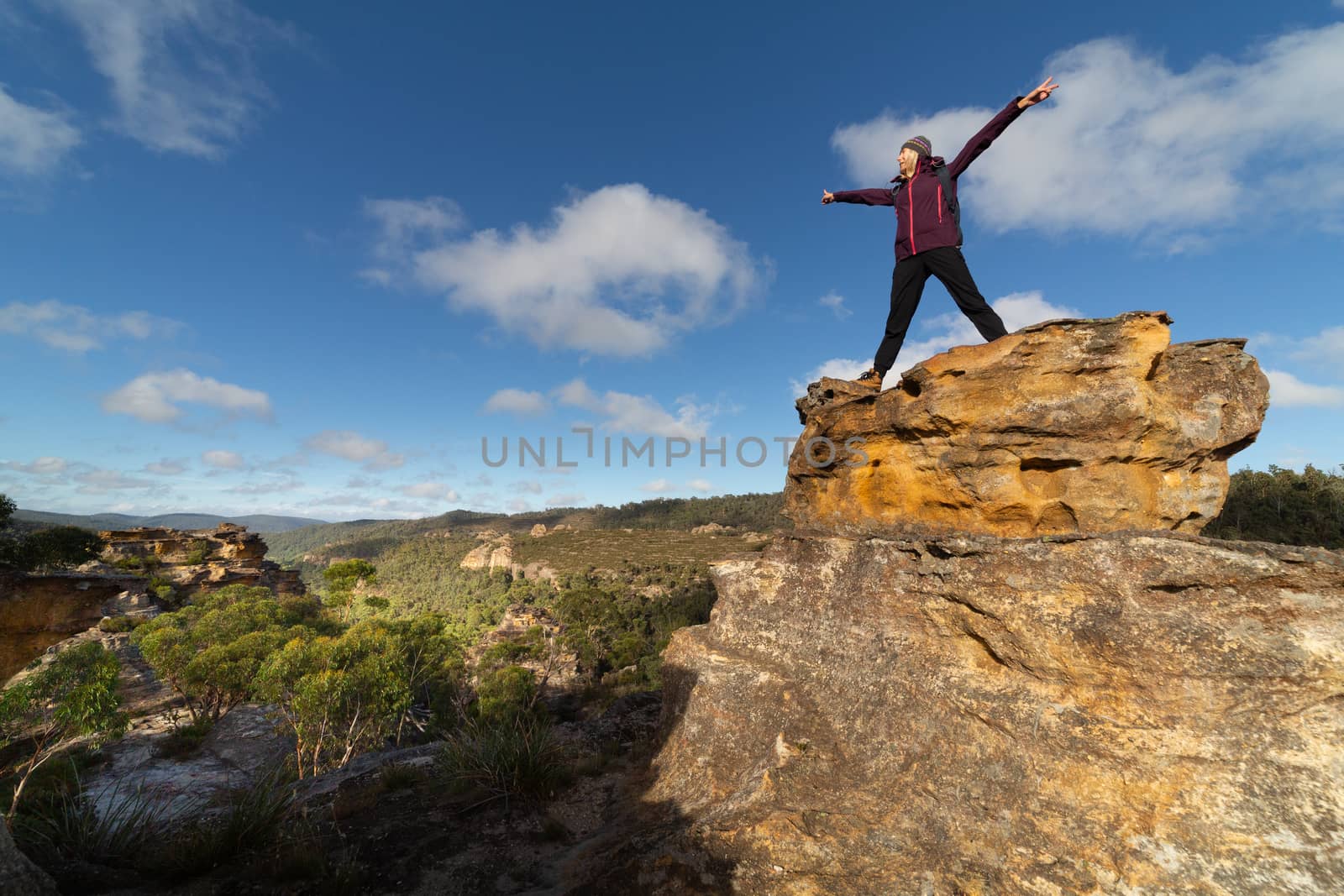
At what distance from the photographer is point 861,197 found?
6332 mm

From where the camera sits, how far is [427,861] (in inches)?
242

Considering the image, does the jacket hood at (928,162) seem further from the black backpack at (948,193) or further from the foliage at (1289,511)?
the foliage at (1289,511)

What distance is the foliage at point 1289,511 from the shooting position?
27.1 metres

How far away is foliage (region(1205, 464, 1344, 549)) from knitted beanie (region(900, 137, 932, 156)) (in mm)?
29878

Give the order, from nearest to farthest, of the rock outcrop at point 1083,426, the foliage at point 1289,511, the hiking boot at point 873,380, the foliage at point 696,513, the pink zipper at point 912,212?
the rock outcrop at point 1083,426 → the pink zipper at point 912,212 → the hiking boot at point 873,380 → the foliage at point 1289,511 → the foliage at point 696,513

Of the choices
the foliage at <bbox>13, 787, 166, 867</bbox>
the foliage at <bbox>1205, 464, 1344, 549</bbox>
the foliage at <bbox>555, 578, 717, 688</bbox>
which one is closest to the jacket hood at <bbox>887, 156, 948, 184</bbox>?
the foliage at <bbox>13, 787, 166, 867</bbox>

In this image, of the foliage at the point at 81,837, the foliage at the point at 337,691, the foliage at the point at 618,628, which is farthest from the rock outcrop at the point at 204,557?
the foliage at the point at 81,837

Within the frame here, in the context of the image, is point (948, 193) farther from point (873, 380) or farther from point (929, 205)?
point (873, 380)

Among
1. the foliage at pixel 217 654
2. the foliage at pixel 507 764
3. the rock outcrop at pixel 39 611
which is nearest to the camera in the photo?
the foliage at pixel 507 764

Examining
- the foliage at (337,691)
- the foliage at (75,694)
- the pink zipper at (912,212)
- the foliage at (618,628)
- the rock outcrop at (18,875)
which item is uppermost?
the pink zipper at (912,212)

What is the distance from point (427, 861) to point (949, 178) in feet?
33.6

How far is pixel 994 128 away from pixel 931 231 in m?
1.15

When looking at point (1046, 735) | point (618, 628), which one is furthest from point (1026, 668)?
point (618, 628)

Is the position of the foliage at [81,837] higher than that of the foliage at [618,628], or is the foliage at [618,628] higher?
the foliage at [81,837]
